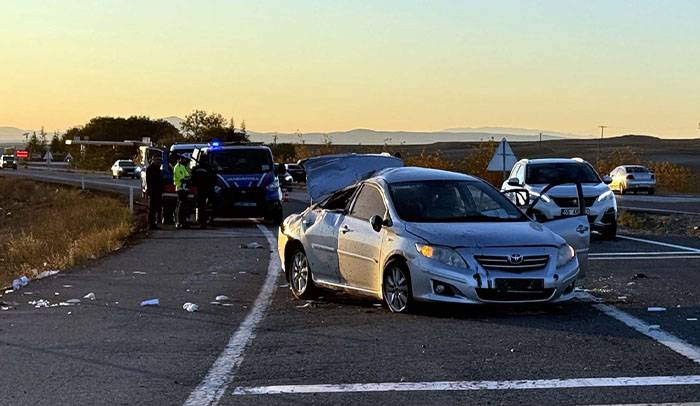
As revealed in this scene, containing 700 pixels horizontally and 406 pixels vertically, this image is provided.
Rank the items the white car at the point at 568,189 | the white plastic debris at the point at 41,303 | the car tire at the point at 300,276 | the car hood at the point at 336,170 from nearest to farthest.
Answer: the white plastic debris at the point at 41,303 → the car tire at the point at 300,276 → the car hood at the point at 336,170 → the white car at the point at 568,189

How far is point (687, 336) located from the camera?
9.55 meters

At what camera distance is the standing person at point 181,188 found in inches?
1021

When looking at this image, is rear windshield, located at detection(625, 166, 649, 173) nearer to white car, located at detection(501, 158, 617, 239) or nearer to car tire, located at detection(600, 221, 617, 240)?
white car, located at detection(501, 158, 617, 239)

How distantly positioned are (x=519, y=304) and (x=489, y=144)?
132 ft

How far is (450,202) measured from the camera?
11727mm

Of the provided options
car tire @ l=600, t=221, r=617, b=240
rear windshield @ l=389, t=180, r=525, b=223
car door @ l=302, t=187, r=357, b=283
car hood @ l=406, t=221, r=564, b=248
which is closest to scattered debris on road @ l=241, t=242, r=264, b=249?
car tire @ l=600, t=221, r=617, b=240

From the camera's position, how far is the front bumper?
10.4 meters

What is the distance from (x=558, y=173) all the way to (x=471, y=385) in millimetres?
16150

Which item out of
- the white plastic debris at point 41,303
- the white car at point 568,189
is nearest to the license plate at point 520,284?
the white plastic debris at point 41,303

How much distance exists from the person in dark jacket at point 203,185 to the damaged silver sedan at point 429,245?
503 inches

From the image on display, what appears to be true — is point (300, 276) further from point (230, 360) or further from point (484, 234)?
point (230, 360)

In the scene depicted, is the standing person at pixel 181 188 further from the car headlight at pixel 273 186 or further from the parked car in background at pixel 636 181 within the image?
the parked car in background at pixel 636 181

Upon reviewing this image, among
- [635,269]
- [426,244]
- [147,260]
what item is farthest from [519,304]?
[147,260]

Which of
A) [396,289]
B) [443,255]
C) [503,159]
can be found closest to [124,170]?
[503,159]
